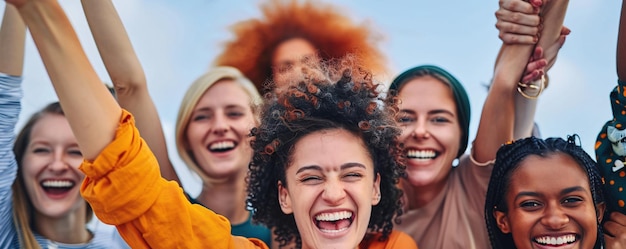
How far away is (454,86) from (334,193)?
4.62 feet

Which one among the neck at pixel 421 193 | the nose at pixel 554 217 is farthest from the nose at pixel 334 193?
the neck at pixel 421 193

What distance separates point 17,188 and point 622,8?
3.06m

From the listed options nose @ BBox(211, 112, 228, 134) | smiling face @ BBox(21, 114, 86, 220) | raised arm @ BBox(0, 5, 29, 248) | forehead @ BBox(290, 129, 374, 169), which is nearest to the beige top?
forehead @ BBox(290, 129, 374, 169)

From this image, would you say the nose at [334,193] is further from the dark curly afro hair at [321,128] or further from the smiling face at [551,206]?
the smiling face at [551,206]

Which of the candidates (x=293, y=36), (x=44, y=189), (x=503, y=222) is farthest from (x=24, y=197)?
(x=503, y=222)

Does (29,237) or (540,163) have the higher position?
(540,163)

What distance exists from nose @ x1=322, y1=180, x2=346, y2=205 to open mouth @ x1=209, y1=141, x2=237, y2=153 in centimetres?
137

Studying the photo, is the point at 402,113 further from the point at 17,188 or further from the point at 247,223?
the point at 17,188

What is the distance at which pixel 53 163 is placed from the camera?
404cm

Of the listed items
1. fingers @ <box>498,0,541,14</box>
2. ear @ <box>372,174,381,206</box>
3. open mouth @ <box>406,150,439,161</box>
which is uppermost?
fingers @ <box>498,0,541,14</box>

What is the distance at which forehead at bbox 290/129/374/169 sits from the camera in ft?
10.6

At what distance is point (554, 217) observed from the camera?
3436mm

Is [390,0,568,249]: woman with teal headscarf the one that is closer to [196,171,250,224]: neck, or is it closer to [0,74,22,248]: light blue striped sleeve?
[196,171,250,224]: neck

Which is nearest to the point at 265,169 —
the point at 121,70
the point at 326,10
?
the point at 121,70
